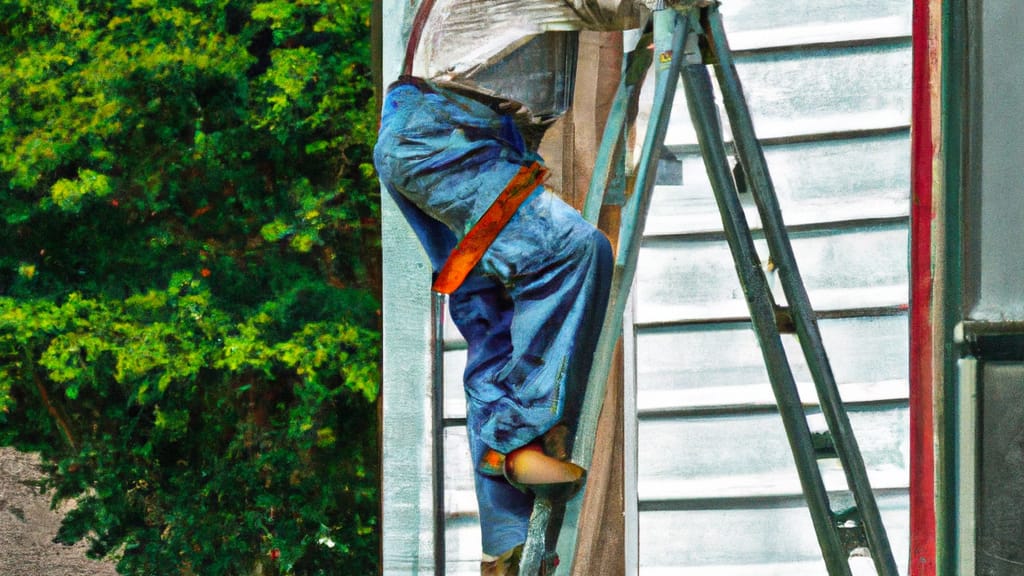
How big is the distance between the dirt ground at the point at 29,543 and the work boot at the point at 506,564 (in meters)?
3.62

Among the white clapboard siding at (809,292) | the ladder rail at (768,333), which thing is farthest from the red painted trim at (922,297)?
the ladder rail at (768,333)

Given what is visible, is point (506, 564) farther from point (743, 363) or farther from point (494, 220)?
point (743, 363)

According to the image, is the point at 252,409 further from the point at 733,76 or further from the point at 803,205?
the point at 733,76

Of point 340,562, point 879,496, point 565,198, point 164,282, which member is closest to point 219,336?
point 164,282

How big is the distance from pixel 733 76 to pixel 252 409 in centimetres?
310

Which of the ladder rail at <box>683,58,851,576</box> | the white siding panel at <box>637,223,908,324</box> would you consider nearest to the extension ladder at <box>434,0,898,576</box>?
the ladder rail at <box>683,58,851,576</box>

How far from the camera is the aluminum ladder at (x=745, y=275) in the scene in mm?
2719

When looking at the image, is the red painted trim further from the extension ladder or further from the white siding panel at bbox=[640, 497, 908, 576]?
the extension ladder

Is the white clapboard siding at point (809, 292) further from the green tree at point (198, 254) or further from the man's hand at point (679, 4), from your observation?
the green tree at point (198, 254)

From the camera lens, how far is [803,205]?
11.2ft

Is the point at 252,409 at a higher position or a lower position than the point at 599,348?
lower

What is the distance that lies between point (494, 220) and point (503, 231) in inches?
1.0

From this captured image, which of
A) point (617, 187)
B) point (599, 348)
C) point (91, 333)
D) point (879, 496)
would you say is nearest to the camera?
point (599, 348)

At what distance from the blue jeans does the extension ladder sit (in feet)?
0.19
